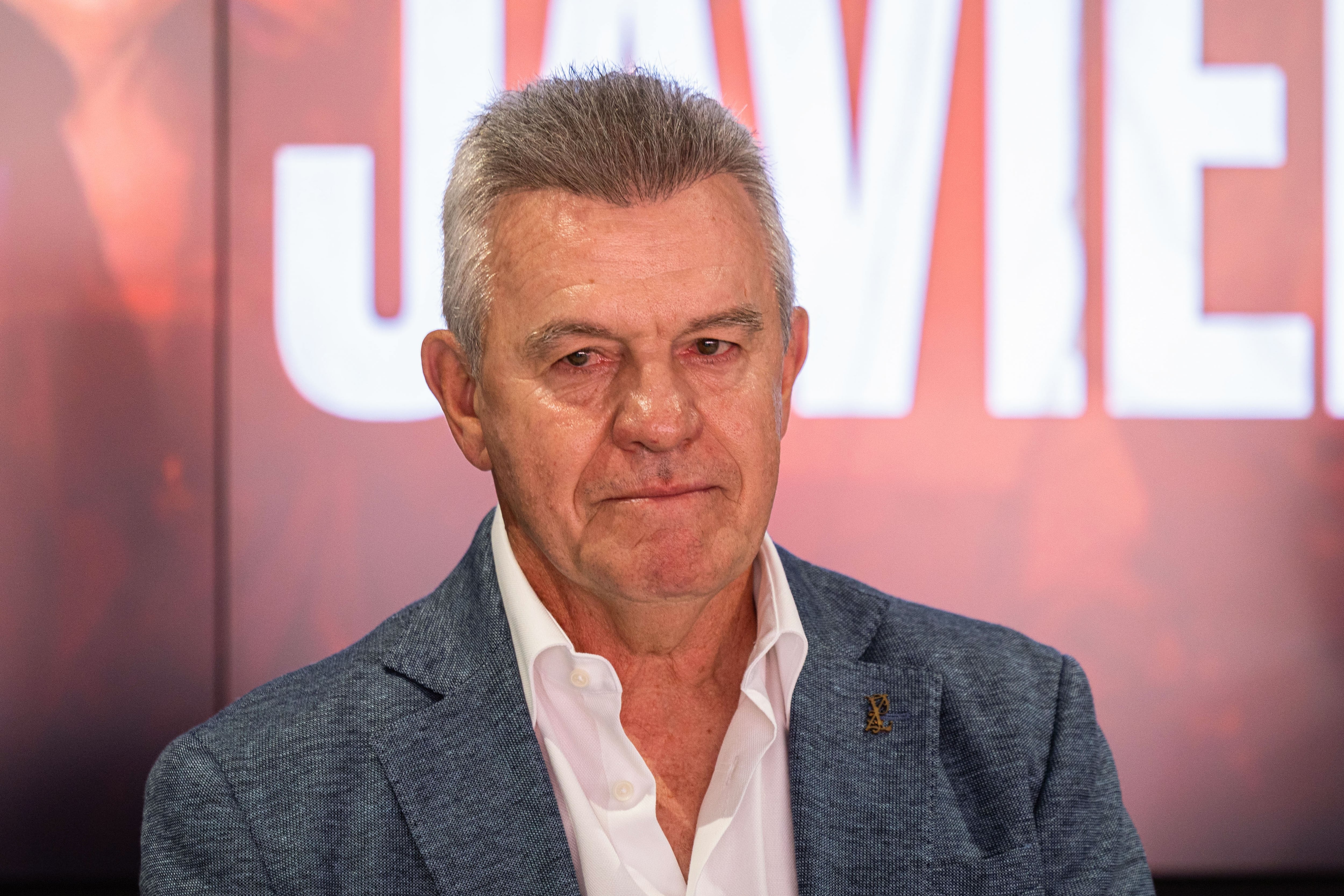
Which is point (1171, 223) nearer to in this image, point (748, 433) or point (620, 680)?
point (748, 433)

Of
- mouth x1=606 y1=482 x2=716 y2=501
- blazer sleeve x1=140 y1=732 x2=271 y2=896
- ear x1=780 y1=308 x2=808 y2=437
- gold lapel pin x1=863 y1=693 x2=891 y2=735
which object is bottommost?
blazer sleeve x1=140 y1=732 x2=271 y2=896

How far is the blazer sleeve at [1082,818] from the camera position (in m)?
1.41

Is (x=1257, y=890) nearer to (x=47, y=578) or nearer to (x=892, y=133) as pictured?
(x=892, y=133)

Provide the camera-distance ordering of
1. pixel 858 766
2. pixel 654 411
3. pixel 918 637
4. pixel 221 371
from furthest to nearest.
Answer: pixel 221 371 → pixel 918 637 → pixel 858 766 → pixel 654 411

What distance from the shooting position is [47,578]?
8.00 ft

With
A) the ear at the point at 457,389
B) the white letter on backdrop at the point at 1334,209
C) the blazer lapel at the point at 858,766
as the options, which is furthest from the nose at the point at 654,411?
the white letter on backdrop at the point at 1334,209

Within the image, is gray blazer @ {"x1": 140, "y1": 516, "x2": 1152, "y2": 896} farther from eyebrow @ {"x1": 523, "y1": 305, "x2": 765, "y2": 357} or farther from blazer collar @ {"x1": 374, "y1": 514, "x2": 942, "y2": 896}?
eyebrow @ {"x1": 523, "y1": 305, "x2": 765, "y2": 357}

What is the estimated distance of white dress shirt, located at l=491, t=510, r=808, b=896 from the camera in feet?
4.43

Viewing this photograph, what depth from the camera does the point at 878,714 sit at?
148cm

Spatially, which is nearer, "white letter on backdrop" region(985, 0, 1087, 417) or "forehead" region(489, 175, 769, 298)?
"forehead" region(489, 175, 769, 298)

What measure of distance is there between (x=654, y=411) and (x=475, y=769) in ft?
1.45

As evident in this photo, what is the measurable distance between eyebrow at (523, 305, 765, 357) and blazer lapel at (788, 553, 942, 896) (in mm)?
409

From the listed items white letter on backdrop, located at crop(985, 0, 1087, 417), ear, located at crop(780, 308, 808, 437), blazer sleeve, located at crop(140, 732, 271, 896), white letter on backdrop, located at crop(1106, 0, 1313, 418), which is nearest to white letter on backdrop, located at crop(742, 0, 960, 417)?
white letter on backdrop, located at crop(985, 0, 1087, 417)

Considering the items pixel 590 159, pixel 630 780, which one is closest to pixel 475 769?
pixel 630 780
